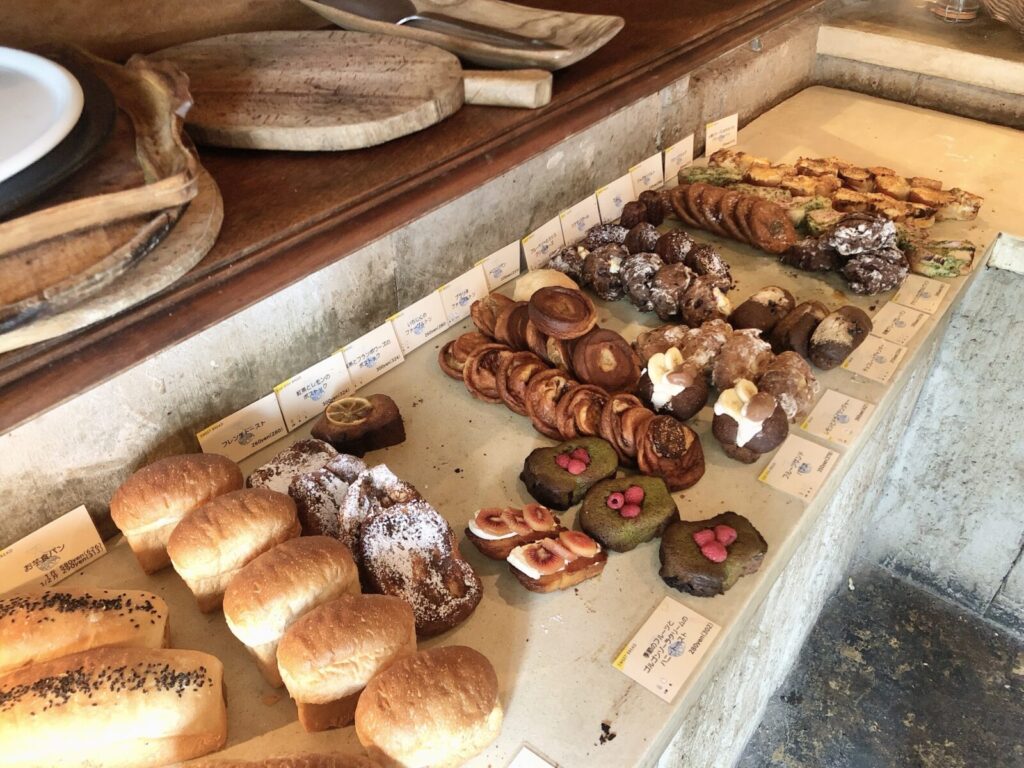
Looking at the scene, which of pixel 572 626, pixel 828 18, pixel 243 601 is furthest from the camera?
pixel 828 18

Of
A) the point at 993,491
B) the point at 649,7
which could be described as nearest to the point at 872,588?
the point at 993,491

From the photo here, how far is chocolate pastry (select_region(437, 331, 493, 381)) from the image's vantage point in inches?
74.7

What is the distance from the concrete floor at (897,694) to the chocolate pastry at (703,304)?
131 cm

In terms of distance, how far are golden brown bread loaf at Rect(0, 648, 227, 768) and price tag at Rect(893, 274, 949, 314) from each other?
1.93 meters

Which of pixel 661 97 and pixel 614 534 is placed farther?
pixel 661 97

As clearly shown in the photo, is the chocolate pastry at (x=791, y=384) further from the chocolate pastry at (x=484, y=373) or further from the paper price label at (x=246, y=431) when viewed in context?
the paper price label at (x=246, y=431)

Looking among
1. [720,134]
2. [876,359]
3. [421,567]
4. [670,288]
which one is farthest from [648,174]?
[421,567]

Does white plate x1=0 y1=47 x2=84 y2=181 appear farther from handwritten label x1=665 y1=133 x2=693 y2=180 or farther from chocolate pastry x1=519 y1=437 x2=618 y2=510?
handwritten label x1=665 y1=133 x2=693 y2=180

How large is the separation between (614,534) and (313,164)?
947mm

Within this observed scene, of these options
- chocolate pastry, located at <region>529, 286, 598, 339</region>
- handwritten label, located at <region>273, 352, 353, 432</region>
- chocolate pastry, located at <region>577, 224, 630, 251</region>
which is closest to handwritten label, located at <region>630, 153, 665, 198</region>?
chocolate pastry, located at <region>577, 224, 630, 251</region>

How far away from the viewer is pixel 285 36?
72.9 inches

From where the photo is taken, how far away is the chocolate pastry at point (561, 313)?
5.72 feet

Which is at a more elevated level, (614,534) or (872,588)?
(614,534)

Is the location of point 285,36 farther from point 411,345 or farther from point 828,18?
point 828,18
